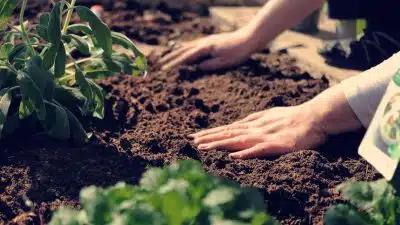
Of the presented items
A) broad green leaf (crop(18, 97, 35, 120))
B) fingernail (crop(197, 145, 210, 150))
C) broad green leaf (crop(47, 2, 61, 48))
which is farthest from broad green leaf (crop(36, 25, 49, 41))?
fingernail (crop(197, 145, 210, 150))

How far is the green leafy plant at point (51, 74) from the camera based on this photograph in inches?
103

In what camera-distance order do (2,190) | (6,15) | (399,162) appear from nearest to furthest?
1. (399,162)
2. (2,190)
3. (6,15)

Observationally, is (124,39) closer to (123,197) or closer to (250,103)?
(250,103)

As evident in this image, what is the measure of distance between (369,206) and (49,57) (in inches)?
48.1

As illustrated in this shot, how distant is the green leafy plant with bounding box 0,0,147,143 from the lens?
2605 millimetres

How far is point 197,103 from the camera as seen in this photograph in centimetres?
340

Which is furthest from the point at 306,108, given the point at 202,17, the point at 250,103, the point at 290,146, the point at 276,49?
the point at 202,17

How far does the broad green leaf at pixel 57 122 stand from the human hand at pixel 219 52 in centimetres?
126

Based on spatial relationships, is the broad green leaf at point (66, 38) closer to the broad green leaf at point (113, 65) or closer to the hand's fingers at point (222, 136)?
the broad green leaf at point (113, 65)

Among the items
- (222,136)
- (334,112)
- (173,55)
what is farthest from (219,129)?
(173,55)

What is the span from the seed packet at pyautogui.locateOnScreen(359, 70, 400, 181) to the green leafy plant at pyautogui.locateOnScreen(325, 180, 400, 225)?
0.05 m

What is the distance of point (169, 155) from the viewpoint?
2781 millimetres

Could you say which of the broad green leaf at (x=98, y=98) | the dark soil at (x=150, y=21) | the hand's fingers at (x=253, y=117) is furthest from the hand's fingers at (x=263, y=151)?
the dark soil at (x=150, y=21)

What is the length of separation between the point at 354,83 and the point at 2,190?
1238mm
